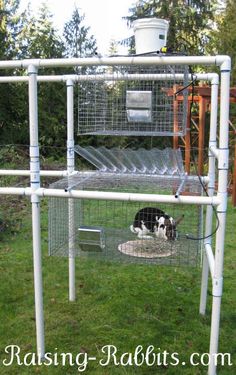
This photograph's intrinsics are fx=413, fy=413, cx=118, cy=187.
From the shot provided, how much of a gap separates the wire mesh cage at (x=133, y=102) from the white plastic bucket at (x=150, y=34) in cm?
11

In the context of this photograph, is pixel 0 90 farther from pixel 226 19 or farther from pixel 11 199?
pixel 226 19

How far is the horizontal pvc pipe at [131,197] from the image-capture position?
5.97ft

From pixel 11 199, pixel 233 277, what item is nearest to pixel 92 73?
pixel 233 277

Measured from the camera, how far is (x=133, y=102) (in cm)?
206

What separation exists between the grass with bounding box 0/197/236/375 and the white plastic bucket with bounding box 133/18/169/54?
5.38 feet

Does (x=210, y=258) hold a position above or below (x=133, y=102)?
below

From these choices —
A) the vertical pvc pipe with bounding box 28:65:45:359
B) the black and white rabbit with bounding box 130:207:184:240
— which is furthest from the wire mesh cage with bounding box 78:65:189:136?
the black and white rabbit with bounding box 130:207:184:240

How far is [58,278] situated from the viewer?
10.8 ft

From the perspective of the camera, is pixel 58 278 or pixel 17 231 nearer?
pixel 58 278

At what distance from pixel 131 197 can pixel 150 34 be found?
0.85 meters

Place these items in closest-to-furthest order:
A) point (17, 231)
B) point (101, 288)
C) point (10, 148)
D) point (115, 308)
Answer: point (115, 308)
point (101, 288)
point (17, 231)
point (10, 148)

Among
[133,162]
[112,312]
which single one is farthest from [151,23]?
[112,312]

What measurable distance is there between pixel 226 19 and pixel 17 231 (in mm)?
8441

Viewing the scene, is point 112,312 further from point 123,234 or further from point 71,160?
point 71,160
